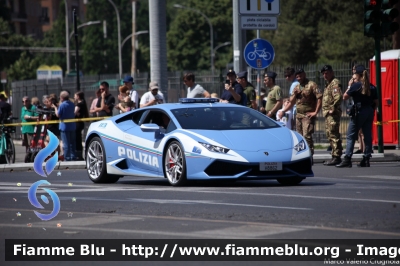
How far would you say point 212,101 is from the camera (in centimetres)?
1639

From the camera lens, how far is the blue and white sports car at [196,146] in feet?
46.9

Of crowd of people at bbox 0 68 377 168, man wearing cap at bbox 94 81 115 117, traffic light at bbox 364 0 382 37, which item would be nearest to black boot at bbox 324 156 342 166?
crowd of people at bbox 0 68 377 168

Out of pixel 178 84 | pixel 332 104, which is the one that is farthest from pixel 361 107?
pixel 178 84

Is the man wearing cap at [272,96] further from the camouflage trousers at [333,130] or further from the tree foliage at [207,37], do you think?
the tree foliage at [207,37]

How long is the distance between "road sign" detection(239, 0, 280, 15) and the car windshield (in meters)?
6.87

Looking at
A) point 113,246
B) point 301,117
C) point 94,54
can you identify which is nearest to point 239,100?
point 301,117

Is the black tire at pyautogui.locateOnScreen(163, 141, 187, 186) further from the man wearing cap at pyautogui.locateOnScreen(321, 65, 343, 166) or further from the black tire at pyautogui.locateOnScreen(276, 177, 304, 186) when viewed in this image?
the man wearing cap at pyautogui.locateOnScreen(321, 65, 343, 166)

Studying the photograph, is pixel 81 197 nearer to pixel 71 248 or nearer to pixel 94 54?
pixel 71 248

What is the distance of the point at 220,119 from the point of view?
15.4 m

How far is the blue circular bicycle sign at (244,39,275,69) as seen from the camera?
877 inches

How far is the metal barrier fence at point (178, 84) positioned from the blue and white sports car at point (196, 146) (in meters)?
7.29

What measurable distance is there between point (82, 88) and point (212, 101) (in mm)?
22435

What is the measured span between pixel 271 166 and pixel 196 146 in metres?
1.07

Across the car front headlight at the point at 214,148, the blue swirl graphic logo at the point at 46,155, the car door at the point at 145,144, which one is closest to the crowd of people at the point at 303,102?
the car door at the point at 145,144
